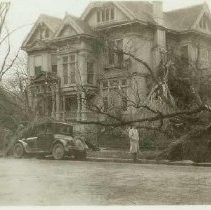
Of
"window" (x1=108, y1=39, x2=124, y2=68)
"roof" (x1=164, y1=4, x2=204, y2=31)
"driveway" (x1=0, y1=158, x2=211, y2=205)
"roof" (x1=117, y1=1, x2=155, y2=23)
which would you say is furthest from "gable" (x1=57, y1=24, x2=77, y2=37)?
"driveway" (x1=0, y1=158, x2=211, y2=205)

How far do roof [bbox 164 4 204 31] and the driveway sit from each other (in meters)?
2.50

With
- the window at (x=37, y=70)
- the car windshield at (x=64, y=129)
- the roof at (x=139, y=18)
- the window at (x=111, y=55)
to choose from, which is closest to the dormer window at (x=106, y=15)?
the roof at (x=139, y=18)

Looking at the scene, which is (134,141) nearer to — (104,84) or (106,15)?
(104,84)

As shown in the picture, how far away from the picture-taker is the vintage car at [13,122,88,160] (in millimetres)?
8727

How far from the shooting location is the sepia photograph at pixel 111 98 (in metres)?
7.80

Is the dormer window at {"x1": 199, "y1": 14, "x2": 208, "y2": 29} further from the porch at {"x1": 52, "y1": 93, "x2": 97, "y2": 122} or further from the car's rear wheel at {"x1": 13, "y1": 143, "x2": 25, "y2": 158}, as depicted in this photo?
the car's rear wheel at {"x1": 13, "y1": 143, "x2": 25, "y2": 158}

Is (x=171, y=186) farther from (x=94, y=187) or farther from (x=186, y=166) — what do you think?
(x=186, y=166)

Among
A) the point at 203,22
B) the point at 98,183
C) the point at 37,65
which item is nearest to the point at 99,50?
the point at 37,65

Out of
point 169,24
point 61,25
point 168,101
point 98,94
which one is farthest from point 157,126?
point 61,25

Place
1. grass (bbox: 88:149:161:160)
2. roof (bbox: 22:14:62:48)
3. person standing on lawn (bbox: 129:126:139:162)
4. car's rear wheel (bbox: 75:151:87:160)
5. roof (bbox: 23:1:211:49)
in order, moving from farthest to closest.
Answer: car's rear wheel (bbox: 75:151:87:160) → grass (bbox: 88:149:161:160) → person standing on lawn (bbox: 129:126:139:162) → roof (bbox: 23:1:211:49) → roof (bbox: 22:14:62:48)

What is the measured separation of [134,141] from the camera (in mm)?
9289

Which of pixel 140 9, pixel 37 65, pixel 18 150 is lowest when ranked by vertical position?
pixel 18 150

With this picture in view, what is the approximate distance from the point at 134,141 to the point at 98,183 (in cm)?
104

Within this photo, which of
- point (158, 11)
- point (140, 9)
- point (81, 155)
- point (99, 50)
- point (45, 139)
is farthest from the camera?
point (81, 155)
